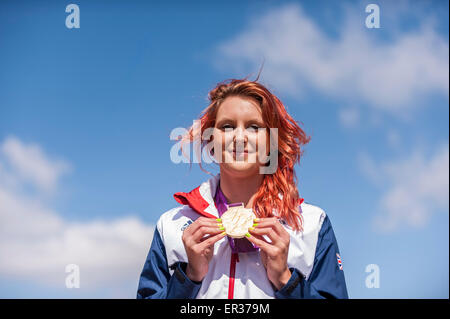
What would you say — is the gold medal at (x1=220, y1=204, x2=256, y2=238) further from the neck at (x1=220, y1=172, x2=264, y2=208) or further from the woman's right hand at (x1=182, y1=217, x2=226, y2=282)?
the neck at (x1=220, y1=172, x2=264, y2=208)

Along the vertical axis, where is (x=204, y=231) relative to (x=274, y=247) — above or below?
above

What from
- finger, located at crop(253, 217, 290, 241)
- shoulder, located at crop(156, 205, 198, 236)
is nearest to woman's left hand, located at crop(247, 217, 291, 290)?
finger, located at crop(253, 217, 290, 241)

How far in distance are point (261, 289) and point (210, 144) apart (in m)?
1.36

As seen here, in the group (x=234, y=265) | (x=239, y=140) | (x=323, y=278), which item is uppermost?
(x=239, y=140)

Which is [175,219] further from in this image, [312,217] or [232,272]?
[312,217]

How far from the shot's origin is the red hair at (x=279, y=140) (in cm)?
368

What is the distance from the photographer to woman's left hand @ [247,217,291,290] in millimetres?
3232

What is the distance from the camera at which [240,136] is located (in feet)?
11.7

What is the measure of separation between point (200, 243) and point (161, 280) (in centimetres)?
61

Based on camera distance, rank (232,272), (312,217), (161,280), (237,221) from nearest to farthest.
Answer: (237,221)
(232,272)
(161,280)
(312,217)

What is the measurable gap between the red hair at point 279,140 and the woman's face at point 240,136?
0.34 ft

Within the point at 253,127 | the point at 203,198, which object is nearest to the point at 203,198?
the point at 203,198

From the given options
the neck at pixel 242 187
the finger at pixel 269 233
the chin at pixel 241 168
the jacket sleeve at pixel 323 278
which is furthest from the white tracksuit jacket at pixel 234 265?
the chin at pixel 241 168
